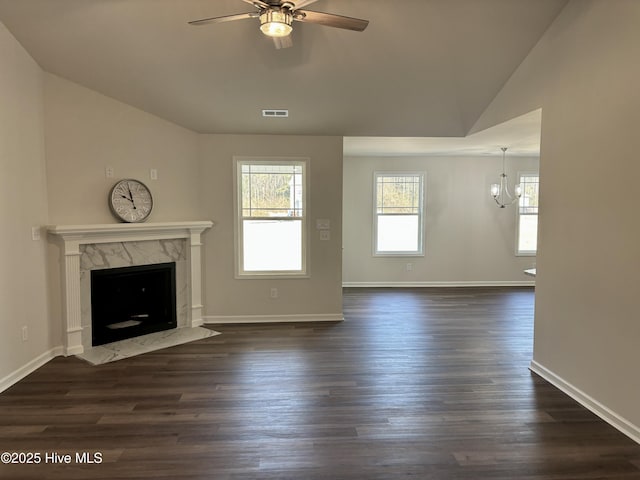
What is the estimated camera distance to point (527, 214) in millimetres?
7855

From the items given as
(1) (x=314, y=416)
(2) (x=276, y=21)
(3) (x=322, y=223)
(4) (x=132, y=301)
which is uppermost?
(2) (x=276, y=21)

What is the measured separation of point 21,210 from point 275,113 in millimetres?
2613

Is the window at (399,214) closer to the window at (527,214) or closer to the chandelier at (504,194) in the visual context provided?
the chandelier at (504,194)

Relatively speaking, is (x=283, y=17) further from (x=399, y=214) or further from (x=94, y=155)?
(x=399, y=214)

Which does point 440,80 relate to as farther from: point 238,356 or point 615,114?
point 238,356

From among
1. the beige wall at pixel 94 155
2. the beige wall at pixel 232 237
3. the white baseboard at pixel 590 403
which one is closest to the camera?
the white baseboard at pixel 590 403

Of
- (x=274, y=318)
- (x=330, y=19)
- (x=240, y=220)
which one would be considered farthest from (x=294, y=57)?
(x=274, y=318)

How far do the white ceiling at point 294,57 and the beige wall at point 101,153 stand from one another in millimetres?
159

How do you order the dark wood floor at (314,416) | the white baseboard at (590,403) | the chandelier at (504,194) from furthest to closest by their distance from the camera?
the chandelier at (504,194) < the white baseboard at (590,403) < the dark wood floor at (314,416)

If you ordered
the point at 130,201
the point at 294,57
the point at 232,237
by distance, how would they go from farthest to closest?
the point at 232,237, the point at 130,201, the point at 294,57

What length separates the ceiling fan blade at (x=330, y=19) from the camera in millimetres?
2537

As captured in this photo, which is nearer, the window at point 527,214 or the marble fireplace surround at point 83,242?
the marble fireplace surround at point 83,242

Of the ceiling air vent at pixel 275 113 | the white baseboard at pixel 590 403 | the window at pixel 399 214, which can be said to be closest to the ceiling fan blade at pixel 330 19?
the ceiling air vent at pixel 275 113

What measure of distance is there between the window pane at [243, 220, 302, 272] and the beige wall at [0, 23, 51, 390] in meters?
2.24
